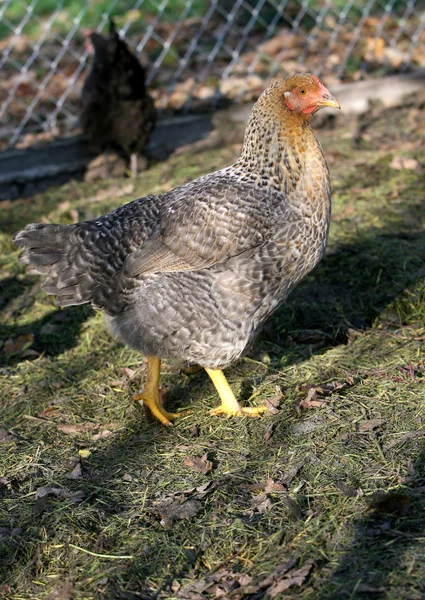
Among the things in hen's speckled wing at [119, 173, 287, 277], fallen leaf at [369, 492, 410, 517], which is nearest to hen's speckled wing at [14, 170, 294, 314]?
hen's speckled wing at [119, 173, 287, 277]

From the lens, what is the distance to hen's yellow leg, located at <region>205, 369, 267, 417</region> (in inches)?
149

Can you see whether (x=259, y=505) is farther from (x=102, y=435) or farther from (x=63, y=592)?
(x=102, y=435)

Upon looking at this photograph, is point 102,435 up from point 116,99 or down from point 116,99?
down

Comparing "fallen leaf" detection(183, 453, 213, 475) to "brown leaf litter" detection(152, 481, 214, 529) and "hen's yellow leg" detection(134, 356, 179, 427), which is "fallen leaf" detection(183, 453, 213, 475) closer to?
"brown leaf litter" detection(152, 481, 214, 529)

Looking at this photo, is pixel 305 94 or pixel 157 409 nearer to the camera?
pixel 305 94

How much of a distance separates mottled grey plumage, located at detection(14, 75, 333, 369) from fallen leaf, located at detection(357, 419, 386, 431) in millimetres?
656

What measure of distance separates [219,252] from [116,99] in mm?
3108

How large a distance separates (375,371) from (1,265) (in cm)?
287

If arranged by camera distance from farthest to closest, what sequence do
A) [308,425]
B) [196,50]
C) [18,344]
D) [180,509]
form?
[196,50], [18,344], [308,425], [180,509]

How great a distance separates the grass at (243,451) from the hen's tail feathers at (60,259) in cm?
62

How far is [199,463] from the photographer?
11.2 ft

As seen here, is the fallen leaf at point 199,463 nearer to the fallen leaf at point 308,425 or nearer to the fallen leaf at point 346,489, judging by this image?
the fallen leaf at point 308,425

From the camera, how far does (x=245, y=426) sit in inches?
145

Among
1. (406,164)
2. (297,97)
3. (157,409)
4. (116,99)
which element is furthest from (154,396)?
(406,164)
